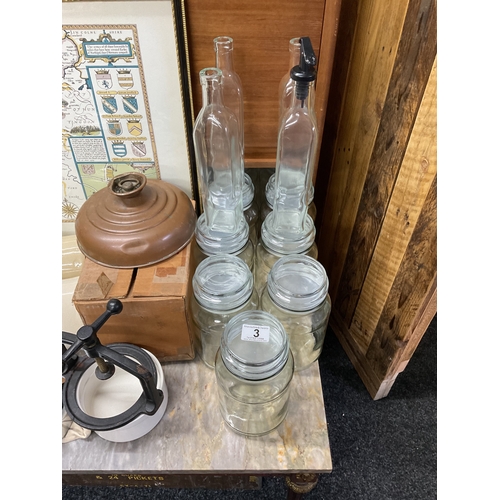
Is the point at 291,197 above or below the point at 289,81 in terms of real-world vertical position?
below

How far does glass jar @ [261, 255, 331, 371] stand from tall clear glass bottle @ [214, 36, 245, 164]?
0.96ft

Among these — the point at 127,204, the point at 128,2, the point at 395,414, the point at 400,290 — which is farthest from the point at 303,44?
the point at 395,414

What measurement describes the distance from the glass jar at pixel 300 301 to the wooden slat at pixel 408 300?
22 centimetres

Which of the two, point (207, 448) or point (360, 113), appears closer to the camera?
point (207, 448)

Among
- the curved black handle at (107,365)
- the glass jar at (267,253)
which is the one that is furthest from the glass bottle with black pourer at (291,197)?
the curved black handle at (107,365)

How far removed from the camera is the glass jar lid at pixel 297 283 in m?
0.85

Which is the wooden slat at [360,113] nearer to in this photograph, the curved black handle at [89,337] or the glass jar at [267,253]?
the glass jar at [267,253]

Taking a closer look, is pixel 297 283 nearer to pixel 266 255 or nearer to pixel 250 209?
pixel 266 255

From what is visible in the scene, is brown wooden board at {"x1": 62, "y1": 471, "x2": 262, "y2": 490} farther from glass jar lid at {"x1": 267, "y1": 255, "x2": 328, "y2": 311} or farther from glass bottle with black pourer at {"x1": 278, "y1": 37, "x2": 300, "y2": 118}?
glass bottle with black pourer at {"x1": 278, "y1": 37, "x2": 300, "y2": 118}

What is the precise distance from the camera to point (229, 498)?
1.25 metres

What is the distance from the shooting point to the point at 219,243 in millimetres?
954

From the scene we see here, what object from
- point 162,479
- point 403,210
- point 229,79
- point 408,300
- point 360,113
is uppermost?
point 229,79

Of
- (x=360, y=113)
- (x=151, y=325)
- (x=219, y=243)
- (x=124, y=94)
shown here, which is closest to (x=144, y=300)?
(x=151, y=325)

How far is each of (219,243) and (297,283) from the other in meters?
0.19
